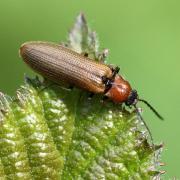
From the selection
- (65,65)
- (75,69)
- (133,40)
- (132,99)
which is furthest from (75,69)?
(133,40)

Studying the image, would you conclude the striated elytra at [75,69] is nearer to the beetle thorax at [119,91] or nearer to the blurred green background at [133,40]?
the beetle thorax at [119,91]

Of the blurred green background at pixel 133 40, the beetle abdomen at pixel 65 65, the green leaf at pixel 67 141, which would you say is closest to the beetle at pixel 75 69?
the beetle abdomen at pixel 65 65

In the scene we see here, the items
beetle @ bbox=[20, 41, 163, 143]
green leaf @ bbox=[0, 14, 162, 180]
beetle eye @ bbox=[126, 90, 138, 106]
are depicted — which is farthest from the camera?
beetle @ bbox=[20, 41, 163, 143]

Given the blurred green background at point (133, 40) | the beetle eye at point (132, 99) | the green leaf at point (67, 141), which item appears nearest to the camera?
the green leaf at point (67, 141)

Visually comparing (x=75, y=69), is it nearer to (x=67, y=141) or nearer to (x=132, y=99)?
(x=132, y=99)

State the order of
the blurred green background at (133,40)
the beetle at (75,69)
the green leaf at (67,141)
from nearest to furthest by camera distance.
A: the green leaf at (67,141), the beetle at (75,69), the blurred green background at (133,40)

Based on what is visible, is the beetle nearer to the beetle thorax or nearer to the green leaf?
the beetle thorax

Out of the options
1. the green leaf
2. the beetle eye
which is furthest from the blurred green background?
the green leaf
